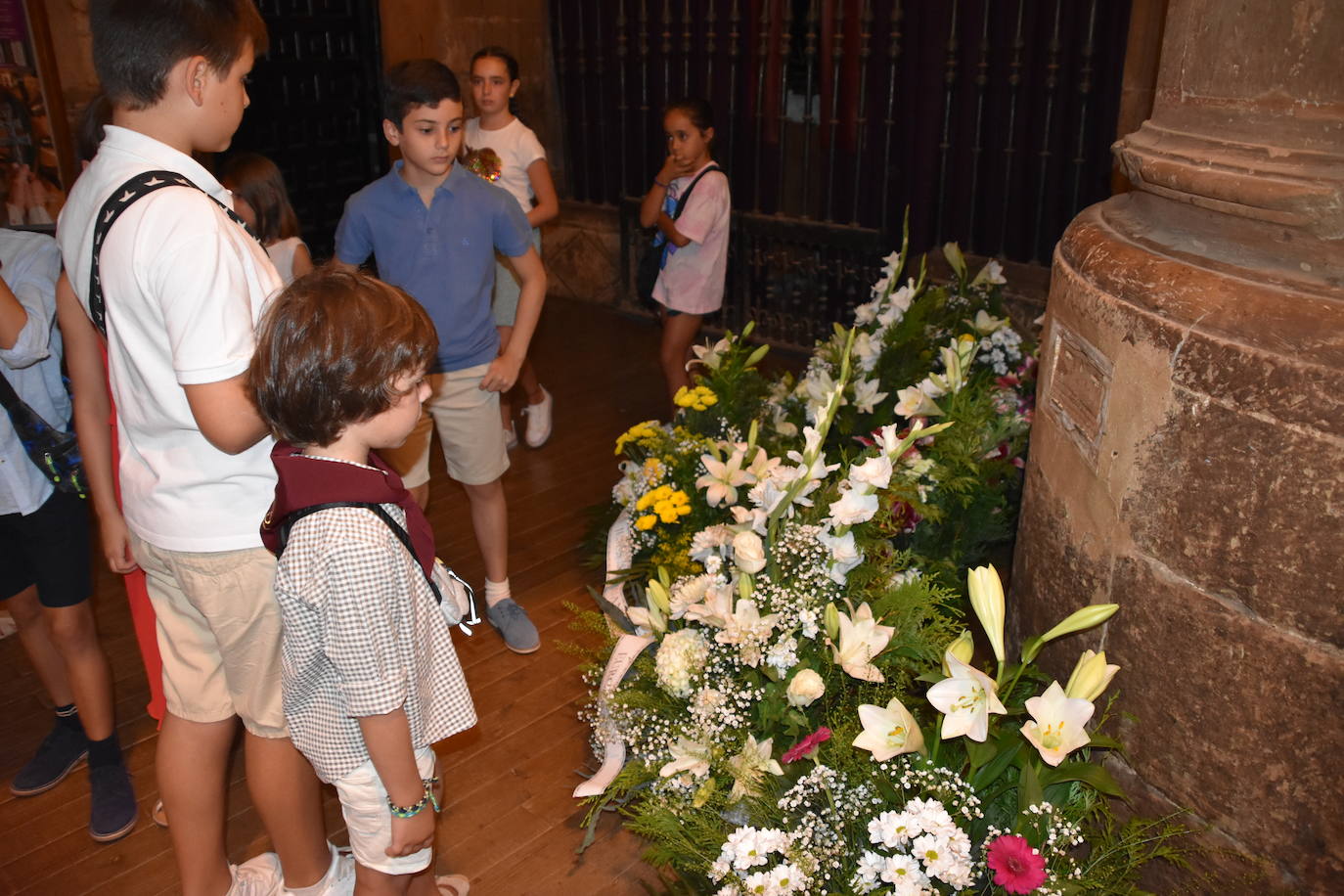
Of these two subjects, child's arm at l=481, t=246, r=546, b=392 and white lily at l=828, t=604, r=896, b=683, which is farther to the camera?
child's arm at l=481, t=246, r=546, b=392

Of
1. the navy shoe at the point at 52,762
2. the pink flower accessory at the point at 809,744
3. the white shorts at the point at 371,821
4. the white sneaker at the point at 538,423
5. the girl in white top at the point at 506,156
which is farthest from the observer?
the white sneaker at the point at 538,423

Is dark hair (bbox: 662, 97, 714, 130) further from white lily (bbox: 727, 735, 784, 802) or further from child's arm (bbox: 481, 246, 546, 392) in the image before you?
white lily (bbox: 727, 735, 784, 802)

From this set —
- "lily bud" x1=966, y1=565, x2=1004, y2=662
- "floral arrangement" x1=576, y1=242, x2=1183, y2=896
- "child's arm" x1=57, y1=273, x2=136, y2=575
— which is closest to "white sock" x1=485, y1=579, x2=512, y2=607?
"floral arrangement" x1=576, y1=242, x2=1183, y2=896

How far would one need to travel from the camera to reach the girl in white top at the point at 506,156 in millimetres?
4898

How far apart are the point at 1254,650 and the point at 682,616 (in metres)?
1.21

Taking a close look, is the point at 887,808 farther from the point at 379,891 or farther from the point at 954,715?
the point at 379,891

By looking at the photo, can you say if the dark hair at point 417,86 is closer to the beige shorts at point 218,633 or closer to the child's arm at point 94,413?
the child's arm at point 94,413

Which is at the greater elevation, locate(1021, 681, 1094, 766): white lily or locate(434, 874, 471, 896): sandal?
locate(1021, 681, 1094, 766): white lily

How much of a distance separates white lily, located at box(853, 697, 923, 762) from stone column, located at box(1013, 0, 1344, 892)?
56cm

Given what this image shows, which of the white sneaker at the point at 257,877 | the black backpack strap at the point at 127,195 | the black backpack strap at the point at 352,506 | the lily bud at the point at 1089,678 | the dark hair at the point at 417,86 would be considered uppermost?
the dark hair at the point at 417,86

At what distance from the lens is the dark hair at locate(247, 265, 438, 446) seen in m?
1.81

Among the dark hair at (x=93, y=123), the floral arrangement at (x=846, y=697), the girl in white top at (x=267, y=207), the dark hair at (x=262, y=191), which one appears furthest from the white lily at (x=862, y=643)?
the dark hair at (x=262, y=191)

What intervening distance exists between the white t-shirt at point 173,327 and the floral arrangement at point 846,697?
1.03 metres

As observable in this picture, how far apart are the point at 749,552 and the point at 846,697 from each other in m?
0.40
